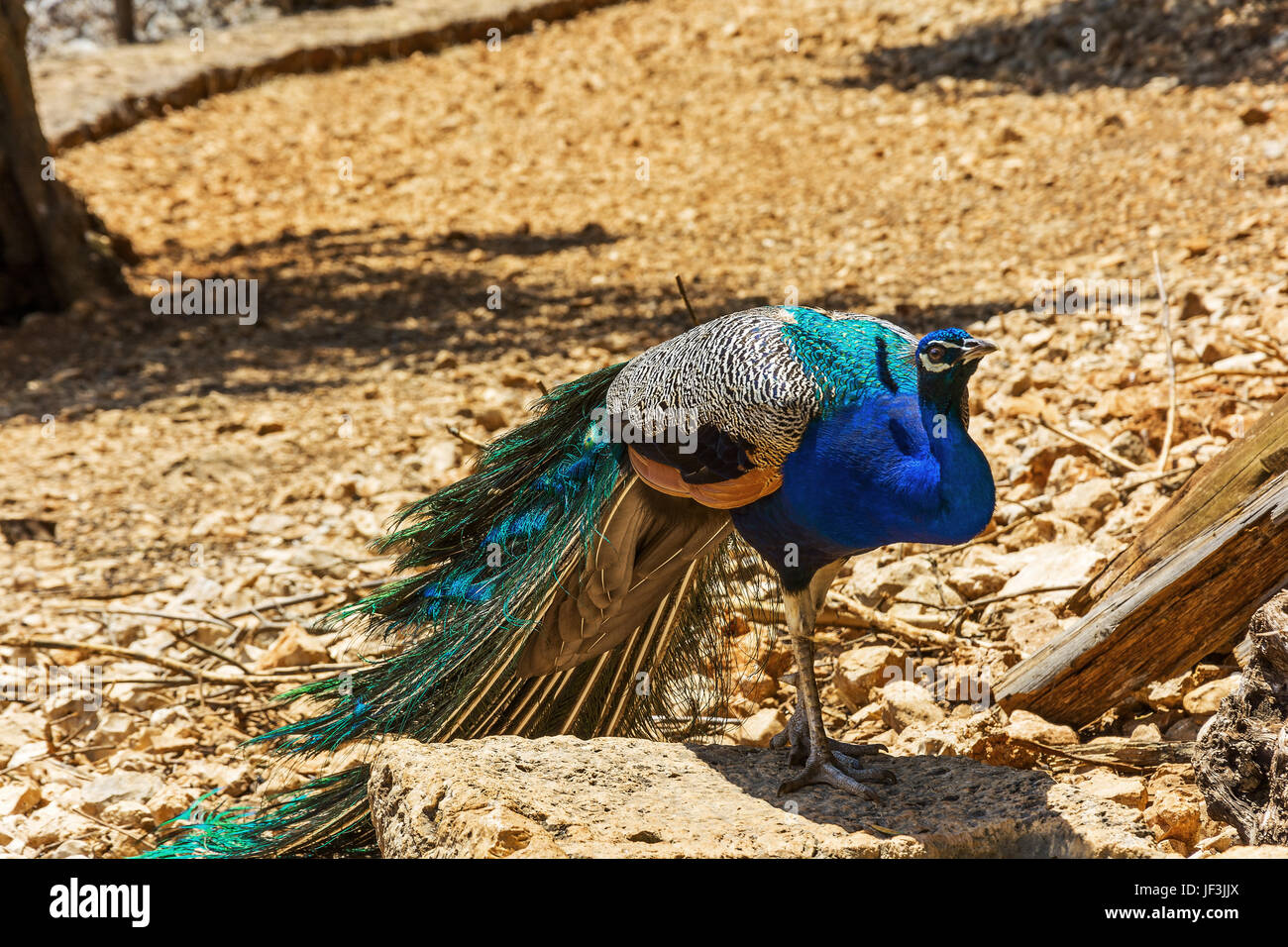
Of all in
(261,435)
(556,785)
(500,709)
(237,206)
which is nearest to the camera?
(556,785)

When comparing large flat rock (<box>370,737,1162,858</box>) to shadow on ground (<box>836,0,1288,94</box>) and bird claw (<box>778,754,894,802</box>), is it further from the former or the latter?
shadow on ground (<box>836,0,1288,94</box>)

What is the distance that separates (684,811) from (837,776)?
53cm

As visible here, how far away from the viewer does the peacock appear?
3.31 m

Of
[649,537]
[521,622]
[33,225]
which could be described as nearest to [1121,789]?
[649,537]

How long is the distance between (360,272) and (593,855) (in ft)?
25.8

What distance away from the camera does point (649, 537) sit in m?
Result: 3.90

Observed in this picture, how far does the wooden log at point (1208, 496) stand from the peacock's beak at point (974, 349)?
1.20 m

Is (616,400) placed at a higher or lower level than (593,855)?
higher

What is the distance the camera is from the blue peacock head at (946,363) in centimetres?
308

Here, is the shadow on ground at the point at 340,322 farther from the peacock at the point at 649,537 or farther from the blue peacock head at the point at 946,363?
the blue peacock head at the point at 946,363

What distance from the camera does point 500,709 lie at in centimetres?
388

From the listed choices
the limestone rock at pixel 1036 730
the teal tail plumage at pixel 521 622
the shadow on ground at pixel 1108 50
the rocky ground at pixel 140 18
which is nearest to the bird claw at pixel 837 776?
the limestone rock at pixel 1036 730
